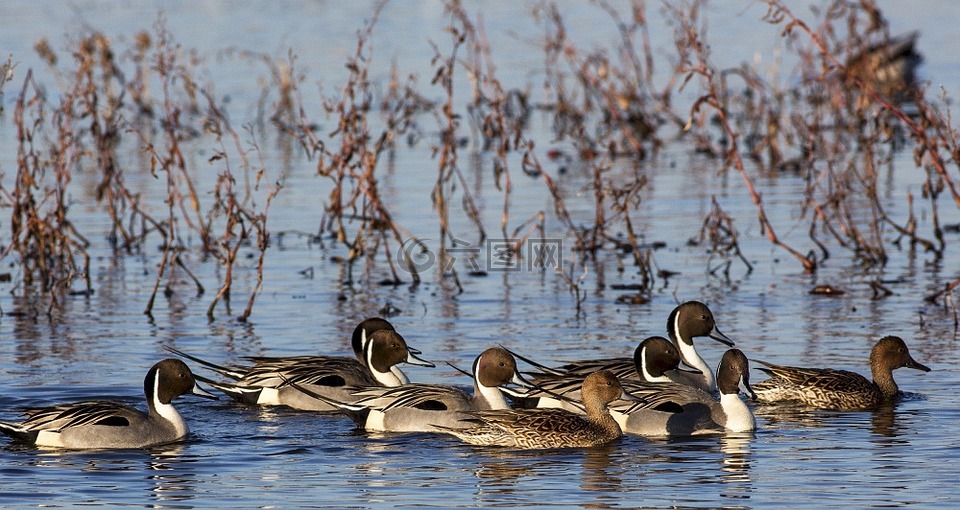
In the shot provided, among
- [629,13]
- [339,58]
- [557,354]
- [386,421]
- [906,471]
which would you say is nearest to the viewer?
[906,471]

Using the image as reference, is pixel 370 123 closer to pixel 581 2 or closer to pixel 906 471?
pixel 906 471

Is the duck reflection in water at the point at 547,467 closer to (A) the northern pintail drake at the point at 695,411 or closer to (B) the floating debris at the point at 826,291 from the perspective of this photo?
(A) the northern pintail drake at the point at 695,411

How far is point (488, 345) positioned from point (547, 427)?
260 cm

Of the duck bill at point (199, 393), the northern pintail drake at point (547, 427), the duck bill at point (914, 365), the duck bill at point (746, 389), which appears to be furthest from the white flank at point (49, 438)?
the duck bill at point (914, 365)

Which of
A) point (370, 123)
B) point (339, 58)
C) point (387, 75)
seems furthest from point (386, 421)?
point (339, 58)

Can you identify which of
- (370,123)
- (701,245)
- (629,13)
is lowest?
(701,245)

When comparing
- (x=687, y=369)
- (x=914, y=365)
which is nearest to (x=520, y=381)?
(x=687, y=369)

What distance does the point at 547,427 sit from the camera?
29.0 feet

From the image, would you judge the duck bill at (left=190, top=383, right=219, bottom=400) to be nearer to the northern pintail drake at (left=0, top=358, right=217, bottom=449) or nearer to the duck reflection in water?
the northern pintail drake at (left=0, top=358, right=217, bottom=449)

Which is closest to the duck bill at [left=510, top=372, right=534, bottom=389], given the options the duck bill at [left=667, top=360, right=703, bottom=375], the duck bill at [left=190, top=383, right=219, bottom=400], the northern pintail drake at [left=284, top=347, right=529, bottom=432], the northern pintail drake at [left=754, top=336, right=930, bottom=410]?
the northern pintail drake at [left=284, top=347, right=529, bottom=432]

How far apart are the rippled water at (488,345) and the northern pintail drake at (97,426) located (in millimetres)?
103

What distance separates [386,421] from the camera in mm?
9227

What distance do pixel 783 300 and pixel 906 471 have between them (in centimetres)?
500

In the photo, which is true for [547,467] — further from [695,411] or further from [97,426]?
[97,426]
